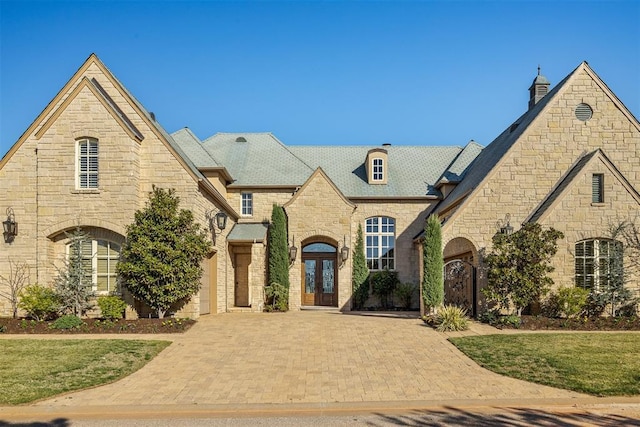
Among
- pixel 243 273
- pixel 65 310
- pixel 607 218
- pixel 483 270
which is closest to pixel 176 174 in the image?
pixel 65 310

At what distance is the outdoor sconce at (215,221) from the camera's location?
22.7 m

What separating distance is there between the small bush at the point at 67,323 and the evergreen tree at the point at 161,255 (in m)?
1.94

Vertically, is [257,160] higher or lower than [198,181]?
higher

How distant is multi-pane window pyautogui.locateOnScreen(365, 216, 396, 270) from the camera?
28500 millimetres

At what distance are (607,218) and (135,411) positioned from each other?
17.1 metres

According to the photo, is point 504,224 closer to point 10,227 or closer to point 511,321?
point 511,321

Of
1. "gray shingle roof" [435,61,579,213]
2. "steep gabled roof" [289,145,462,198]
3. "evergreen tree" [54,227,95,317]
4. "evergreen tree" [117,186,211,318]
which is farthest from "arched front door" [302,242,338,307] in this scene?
"evergreen tree" [54,227,95,317]

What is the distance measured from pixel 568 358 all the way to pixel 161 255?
1282 centimetres

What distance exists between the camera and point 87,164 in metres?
20.2

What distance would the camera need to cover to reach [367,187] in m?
29.5

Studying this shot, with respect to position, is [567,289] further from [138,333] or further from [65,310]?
[65,310]

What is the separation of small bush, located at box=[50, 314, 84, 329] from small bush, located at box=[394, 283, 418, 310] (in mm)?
14668

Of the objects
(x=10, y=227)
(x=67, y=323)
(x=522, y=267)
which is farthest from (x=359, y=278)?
(x=10, y=227)

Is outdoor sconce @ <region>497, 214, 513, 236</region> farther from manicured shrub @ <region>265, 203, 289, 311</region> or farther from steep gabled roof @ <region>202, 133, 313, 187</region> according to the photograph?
steep gabled roof @ <region>202, 133, 313, 187</region>
